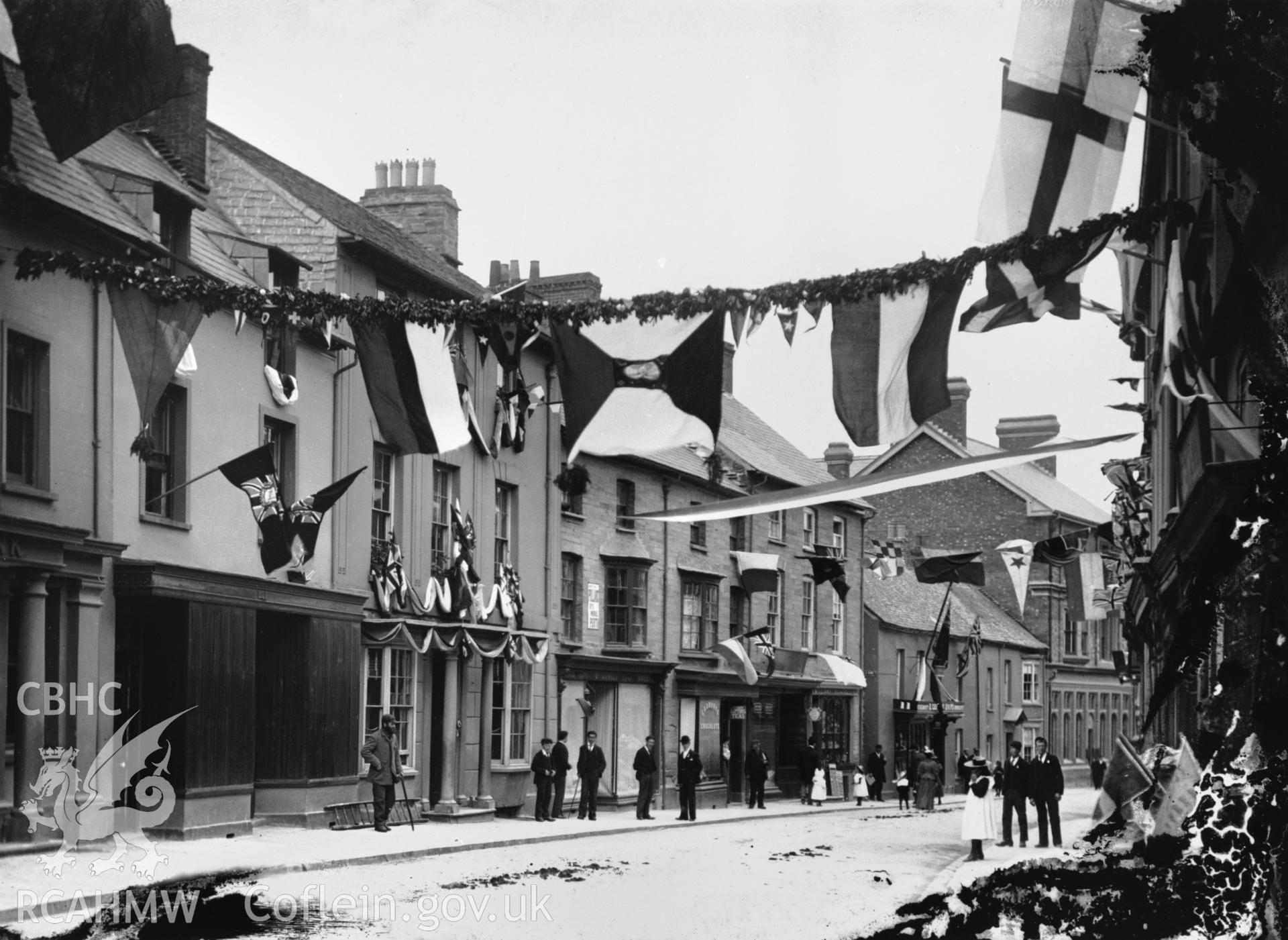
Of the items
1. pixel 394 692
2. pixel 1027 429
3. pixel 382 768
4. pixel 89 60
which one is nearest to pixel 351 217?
pixel 394 692

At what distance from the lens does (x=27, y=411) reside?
16859 mm

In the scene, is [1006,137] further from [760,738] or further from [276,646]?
[760,738]

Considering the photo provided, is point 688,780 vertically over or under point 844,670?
under

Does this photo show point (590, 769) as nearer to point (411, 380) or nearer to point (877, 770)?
point (877, 770)

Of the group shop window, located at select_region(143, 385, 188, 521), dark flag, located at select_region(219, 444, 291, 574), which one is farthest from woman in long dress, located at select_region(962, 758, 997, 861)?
shop window, located at select_region(143, 385, 188, 521)

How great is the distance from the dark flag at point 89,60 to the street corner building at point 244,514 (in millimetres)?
1318

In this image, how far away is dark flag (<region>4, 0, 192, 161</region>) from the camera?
38.6 feet

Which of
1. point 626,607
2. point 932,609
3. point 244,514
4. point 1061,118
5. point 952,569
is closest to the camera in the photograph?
point 1061,118

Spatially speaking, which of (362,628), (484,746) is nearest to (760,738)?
(484,746)

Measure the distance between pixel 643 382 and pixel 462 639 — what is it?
557 inches

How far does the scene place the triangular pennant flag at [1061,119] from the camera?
1080cm

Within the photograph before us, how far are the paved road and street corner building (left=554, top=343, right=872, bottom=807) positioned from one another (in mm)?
6717

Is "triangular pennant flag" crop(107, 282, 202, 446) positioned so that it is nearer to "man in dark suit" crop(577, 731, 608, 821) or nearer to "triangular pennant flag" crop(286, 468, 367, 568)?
"triangular pennant flag" crop(286, 468, 367, 568)

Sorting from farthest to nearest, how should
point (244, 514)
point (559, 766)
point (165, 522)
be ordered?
point (559, 766) → point (244, 514) → point (165, 522)
